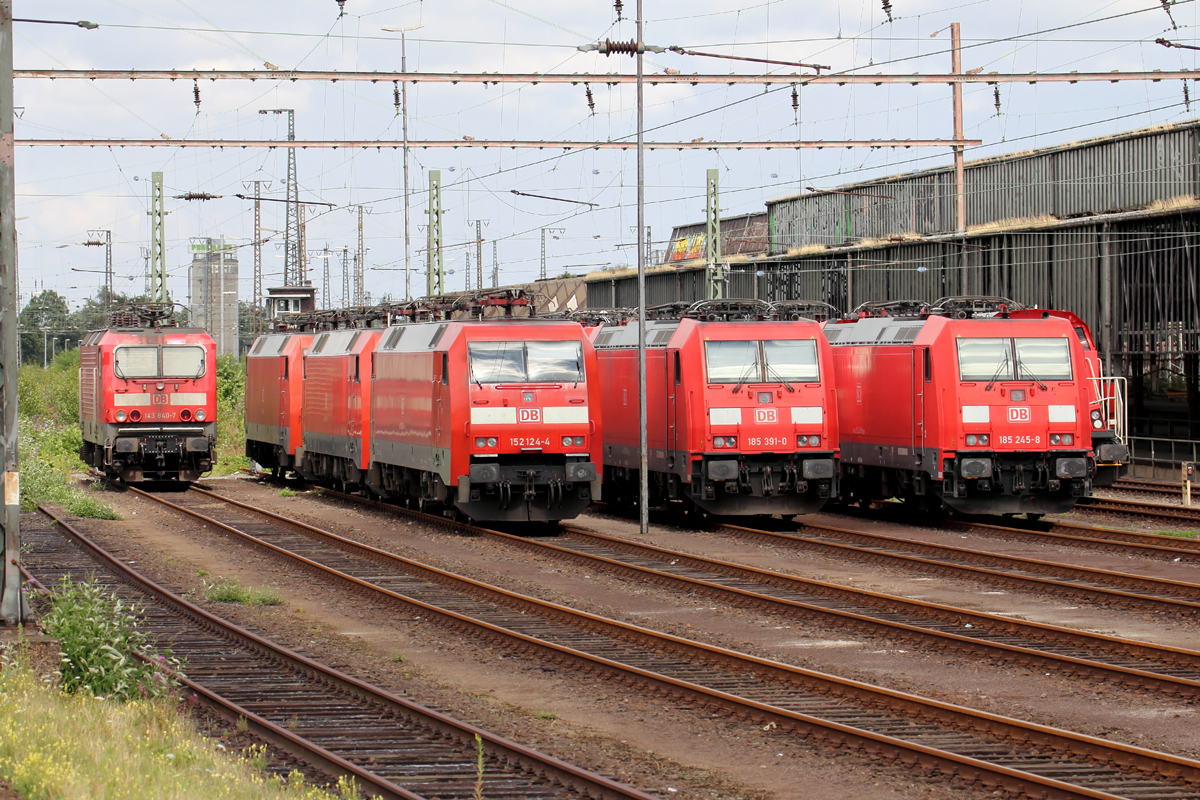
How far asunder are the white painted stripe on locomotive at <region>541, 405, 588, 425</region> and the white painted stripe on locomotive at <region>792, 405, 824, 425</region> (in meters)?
3.48

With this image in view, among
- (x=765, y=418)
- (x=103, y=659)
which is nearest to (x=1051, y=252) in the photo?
(x=765, y=418)

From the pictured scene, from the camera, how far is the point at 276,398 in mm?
37469

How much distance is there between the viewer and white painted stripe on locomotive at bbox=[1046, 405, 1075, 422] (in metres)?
23.6

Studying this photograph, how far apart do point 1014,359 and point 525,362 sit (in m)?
8.08

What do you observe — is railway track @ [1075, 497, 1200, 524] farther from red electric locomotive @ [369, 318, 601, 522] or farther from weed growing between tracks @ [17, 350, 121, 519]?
weed growing between tracks @ [17, 350, 121, 519]

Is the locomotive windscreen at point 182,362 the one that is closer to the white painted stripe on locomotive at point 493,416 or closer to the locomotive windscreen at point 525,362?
the locomotive windscreen at point 525,362

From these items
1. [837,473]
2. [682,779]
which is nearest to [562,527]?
[837,473]

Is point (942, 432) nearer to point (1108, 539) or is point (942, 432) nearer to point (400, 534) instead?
point (1108, 539)

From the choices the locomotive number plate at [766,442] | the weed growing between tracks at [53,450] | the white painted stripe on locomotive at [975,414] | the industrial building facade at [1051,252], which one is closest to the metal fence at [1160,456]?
the industrial building facade at [1051,252]

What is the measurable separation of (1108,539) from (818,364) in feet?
17.6

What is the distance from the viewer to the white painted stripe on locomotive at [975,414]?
77.0ft

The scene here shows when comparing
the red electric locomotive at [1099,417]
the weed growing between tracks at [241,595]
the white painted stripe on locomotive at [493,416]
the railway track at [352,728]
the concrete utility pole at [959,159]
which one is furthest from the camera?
the concrete utility pole at [959,159]

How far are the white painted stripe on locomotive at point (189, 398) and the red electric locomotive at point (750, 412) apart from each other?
13.3m

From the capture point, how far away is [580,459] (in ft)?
77.6
